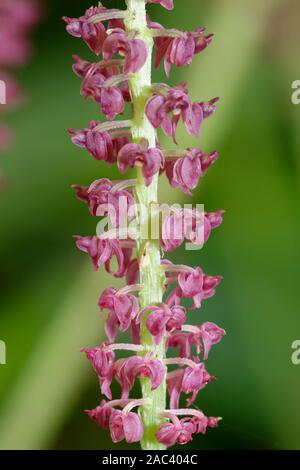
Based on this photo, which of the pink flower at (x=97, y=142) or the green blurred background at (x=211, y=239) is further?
the green blurred background at (x=211, y=239)

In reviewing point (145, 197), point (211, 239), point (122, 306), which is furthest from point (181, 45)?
point (211, 239)

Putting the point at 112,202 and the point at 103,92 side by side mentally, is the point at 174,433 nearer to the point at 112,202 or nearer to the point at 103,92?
the point at 112,202

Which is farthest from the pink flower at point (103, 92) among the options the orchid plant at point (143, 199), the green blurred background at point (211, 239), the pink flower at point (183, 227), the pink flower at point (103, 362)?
the green blurred background at point (211, 239)

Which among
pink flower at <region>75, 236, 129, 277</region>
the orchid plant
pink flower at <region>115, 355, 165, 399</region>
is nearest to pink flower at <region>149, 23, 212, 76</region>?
the orchid plant

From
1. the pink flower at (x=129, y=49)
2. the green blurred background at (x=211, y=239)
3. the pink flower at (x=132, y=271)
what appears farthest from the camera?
the green blurred background at (x=211, y=239)

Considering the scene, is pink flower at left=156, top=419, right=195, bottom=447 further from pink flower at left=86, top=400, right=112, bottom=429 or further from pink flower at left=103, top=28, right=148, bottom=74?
pink flower at left=103, top=28, right=148, bottom=74

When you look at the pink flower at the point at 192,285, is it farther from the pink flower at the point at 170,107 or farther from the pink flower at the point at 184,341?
the pink flower at the point at 170,107

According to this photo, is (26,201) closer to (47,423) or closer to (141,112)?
(47,423)
